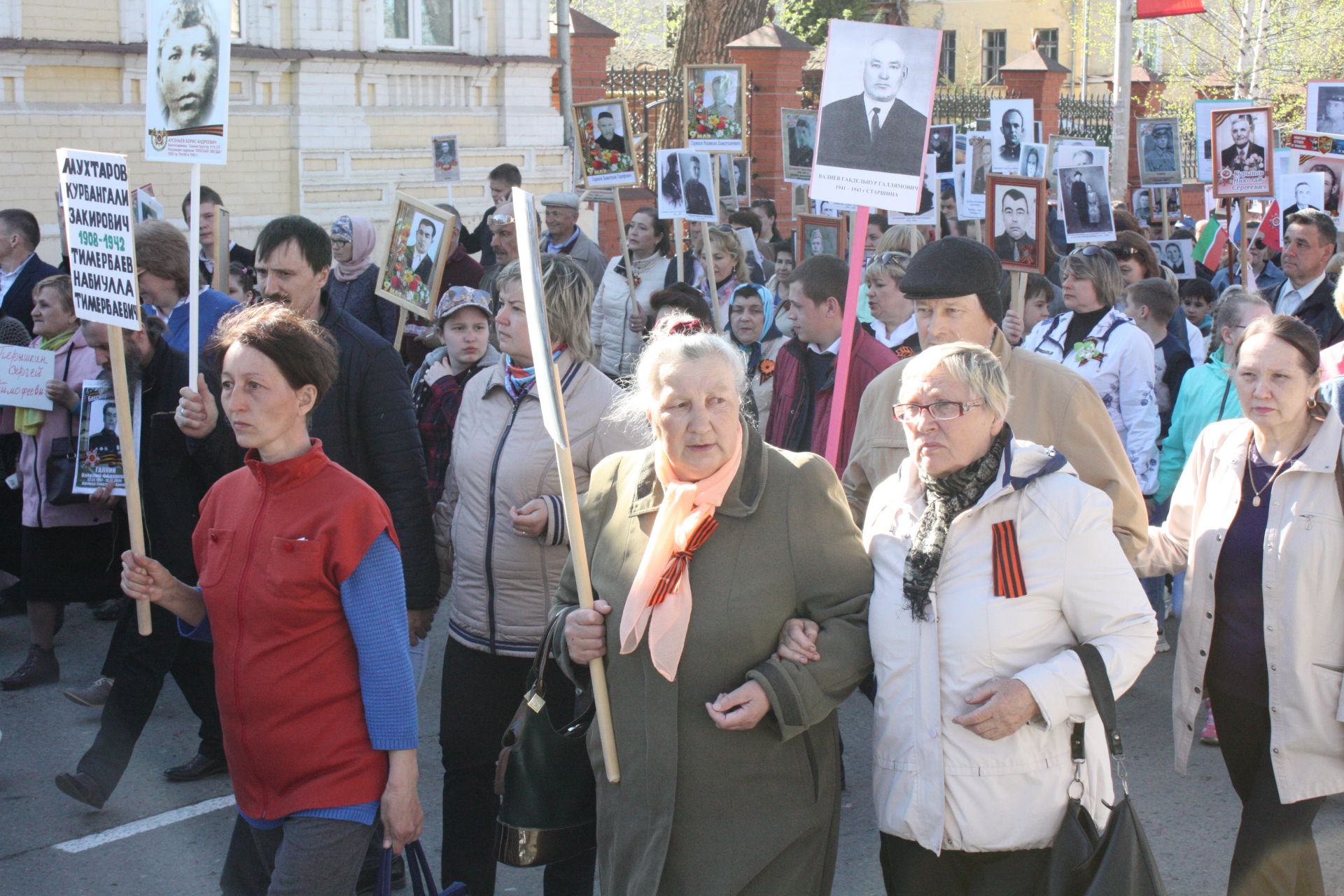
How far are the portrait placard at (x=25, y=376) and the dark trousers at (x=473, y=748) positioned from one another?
332 cm

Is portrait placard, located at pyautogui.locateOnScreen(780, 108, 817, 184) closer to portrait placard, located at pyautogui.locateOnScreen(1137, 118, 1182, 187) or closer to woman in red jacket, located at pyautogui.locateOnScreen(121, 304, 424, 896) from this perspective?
portrait placard, located at pyautogui.locateOnScreen(1137, 118, 1182, 187)

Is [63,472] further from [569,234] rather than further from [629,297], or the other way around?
[569,234]

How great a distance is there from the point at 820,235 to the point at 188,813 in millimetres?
6393

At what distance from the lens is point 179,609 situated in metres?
3.43

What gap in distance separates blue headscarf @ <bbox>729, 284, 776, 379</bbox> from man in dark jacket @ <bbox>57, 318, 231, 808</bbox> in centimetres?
282

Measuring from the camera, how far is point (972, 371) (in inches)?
118

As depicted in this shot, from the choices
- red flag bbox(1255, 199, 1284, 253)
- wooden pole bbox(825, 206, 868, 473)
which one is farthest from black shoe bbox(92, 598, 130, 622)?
red flag bbox(1255, 199, 1284, 253)

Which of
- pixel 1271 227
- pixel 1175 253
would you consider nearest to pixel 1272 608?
pixel 1271 227

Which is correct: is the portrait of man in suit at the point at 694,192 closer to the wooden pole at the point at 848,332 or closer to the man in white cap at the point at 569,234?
the man in white cap at the point at 569,234

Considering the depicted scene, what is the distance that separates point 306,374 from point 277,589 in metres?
0.52

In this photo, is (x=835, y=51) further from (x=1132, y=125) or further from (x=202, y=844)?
(x=1132, y=125)

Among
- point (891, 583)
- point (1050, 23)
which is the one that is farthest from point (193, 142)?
point (1050, 23)

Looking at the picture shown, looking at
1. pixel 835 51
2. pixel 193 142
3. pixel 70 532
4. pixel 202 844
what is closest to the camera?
pixel 835 51

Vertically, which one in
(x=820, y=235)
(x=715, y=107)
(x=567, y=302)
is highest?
(x=715, y=107)
